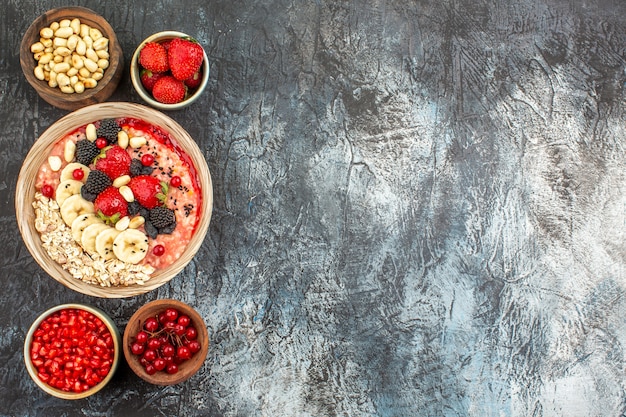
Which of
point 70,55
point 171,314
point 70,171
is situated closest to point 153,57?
point 70,55

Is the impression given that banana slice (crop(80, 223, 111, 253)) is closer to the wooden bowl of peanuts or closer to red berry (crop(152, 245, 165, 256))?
red berry (crop(152, 245, 165, 256))

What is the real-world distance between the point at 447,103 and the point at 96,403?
1.97 m

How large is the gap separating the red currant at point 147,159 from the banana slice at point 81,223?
0.28 m

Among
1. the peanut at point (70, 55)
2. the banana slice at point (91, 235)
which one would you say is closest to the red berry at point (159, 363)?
the banana slice at point (91, 235)

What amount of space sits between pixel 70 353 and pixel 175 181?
0.76 m

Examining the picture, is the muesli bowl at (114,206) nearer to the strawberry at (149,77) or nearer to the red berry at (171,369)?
the strawberry at (149,77)

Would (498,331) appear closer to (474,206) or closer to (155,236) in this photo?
(474,206)

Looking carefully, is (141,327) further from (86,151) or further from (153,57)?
(153,57)

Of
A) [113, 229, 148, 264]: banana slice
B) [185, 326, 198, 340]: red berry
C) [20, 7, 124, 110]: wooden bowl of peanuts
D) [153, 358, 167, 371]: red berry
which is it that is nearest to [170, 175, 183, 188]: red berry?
[113, 229, 148, 264]: banana slice

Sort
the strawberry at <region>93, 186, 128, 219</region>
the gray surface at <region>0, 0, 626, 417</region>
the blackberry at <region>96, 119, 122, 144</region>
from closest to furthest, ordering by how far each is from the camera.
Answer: the strawberry at <region>93, 186, 128, 219</region>, the blackberry at <region>96, 119, 122, 144</region>, the gray surface at <region>0, 0, 626, 417</region>

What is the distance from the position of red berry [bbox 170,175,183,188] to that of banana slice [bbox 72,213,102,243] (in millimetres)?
305

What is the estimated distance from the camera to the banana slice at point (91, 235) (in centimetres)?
205

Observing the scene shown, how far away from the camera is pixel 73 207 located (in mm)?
2076

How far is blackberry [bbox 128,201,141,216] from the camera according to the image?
6.88ft
